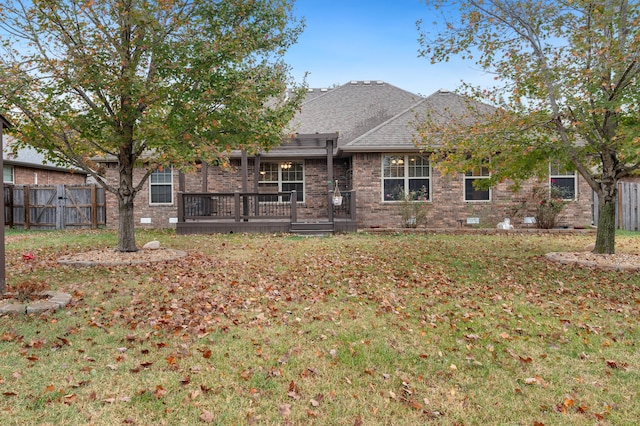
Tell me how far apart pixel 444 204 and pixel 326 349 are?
486 inches

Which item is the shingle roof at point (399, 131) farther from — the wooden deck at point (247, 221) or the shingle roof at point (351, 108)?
the wooden deck at point (247, 221)

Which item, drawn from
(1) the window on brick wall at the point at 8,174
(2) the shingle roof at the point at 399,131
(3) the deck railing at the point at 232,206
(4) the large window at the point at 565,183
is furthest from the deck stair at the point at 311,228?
(1) the window on brick wall at the point at 8,174

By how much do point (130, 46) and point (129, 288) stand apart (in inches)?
195

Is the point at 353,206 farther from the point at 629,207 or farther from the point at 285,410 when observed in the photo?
the point at 285,410

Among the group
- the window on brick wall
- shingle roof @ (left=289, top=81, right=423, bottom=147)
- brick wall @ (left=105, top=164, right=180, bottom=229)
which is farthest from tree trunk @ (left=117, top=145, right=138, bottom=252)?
the window on brick wall

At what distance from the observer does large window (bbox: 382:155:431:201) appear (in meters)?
15.0

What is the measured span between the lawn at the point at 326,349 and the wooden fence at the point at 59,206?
35.1ft

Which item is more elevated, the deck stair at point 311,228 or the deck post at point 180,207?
the deck post at point 180,207

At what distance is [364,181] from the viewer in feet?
48.8

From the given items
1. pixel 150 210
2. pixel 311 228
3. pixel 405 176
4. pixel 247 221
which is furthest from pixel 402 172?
pixel 150 210

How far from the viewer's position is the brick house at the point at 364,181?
47.8 ft

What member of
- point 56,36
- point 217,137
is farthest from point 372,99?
point 56,36

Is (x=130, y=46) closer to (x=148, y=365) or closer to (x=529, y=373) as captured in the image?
(x=148, y=365)

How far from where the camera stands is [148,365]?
324 centimetres
